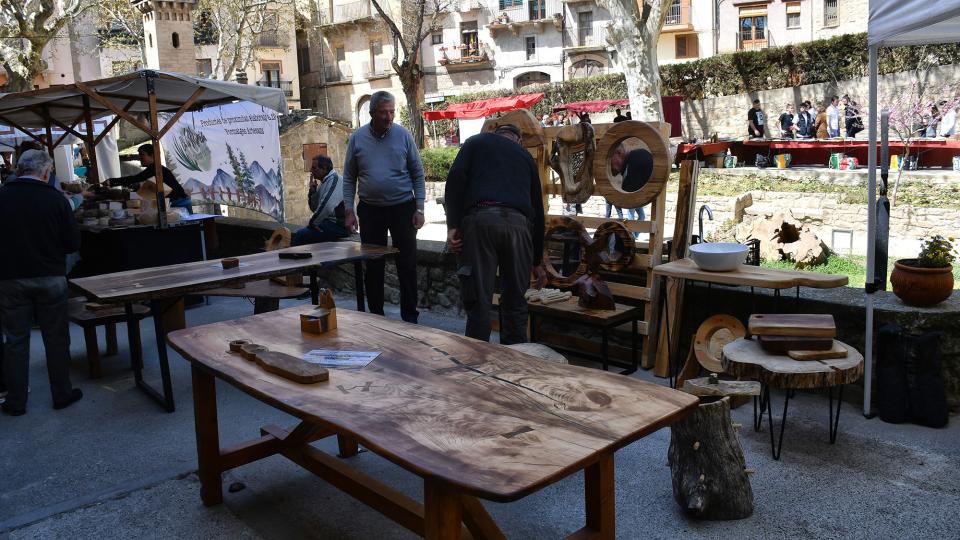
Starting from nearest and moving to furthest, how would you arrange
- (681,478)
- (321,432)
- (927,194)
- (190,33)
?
1. (681,478)
2. (321,432)
3. (927,194)
4. (190,33)

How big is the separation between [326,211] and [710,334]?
393 cm

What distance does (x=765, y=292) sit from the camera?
4.50m

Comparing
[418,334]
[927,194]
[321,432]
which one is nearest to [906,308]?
[418,334]

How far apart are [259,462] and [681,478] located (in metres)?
2.00

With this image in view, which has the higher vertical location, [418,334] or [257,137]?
[257,137]

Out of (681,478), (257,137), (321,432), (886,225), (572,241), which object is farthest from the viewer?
(257,137)

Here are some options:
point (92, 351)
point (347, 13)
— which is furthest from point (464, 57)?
point (92, 351)

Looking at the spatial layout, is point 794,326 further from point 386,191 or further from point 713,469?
point 386,191

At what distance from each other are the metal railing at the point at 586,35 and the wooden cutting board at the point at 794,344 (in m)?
36.1

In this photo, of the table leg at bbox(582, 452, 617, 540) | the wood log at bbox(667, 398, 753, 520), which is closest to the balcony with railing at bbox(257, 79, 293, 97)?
the wood log at bbox(667, 398, 753, 520)

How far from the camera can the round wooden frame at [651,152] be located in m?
4.86

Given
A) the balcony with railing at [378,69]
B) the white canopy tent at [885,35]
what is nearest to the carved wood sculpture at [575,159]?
the white canopy tent at [885,35]

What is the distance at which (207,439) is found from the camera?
3.23 m

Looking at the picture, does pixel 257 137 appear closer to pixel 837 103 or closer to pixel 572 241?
pixel 572 241
